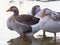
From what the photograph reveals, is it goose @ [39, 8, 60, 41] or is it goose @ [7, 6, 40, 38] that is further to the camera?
goose @ [7, 6, 40, 38]

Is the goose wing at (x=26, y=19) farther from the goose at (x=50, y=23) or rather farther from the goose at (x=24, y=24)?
the goose at (x=50, y=23)

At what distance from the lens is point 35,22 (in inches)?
80.4

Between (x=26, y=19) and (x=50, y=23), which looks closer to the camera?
(x=50, y=23)

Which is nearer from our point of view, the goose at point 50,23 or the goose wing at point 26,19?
the goose at point 50,23

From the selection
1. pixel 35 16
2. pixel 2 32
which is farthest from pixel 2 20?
pixel 35 16

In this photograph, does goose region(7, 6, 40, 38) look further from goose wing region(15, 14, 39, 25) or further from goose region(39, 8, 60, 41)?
goose region(39, 8, 60, 41)

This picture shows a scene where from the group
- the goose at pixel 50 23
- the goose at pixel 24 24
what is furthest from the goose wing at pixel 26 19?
the goose at pixel 50 23

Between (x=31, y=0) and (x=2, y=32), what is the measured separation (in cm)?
336

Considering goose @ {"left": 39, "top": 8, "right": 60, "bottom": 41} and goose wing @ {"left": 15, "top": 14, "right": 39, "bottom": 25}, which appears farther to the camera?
goose wing @ {"left": 15, "top": 14, "right": 39, "bottom": 25}

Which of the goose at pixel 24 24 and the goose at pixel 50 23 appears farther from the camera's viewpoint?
the goose at pixel 24 24

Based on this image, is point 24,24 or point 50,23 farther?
point 24,24

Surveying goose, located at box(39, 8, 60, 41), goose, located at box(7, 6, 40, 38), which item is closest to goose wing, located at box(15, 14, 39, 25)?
goose, located at box(7, 6, 40, 38)

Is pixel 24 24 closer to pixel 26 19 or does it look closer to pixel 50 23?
pixel 26 19

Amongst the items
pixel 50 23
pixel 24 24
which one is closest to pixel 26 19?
pixel 24 24
